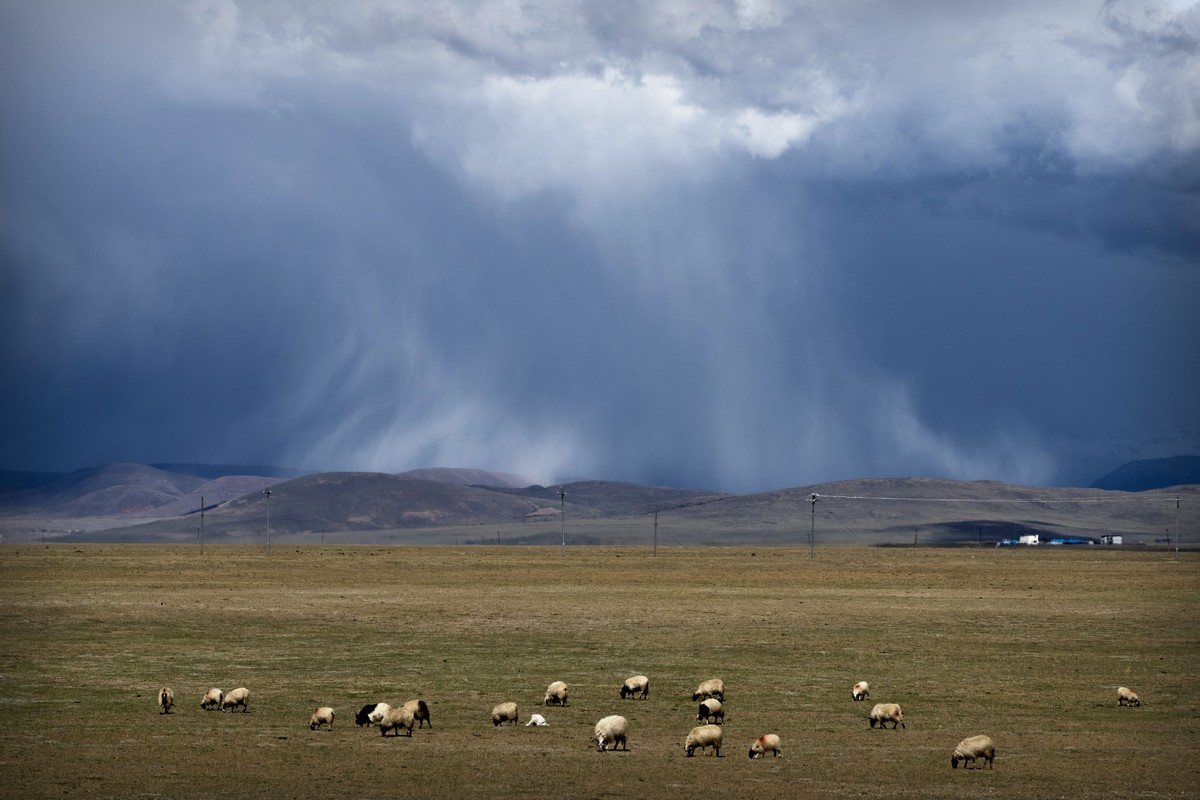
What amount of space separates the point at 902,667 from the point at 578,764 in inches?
689

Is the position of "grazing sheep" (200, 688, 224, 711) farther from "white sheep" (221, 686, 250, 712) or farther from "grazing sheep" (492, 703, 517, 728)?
"grazing sheep" (492, 703, 517, 728)

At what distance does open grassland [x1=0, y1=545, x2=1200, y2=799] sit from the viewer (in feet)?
73.3

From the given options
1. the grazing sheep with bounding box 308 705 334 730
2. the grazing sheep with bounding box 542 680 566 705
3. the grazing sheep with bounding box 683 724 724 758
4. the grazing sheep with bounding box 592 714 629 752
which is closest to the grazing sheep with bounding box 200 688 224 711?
the grazing sheep with bounding box 308 705 334 730

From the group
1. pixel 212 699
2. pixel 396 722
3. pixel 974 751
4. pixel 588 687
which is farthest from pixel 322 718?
pixel 974 751

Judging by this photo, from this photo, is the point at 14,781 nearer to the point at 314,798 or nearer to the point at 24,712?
the point at 314,798

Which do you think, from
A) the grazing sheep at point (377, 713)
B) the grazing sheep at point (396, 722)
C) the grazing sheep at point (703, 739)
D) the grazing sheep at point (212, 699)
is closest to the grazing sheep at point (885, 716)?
the grazing sheep at point (703, 739)

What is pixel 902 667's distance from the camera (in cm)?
3859

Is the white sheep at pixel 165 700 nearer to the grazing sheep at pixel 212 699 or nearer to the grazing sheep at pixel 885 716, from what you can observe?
the grazing sheep at pixel 212 699

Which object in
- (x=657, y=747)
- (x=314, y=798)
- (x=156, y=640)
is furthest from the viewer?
(x=156, y=640)

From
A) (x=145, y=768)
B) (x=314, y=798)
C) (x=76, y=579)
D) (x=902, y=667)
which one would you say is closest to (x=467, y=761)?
(x=314, y=798)

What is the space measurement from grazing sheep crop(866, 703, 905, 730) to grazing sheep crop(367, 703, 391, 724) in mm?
9868

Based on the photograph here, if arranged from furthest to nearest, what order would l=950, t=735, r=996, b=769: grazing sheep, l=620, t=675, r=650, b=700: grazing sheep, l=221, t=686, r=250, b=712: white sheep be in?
1. l=620, t=675, r=650, b=700: grazing sheep
2. l=221, t=686, r=250, b=712: white sheep
3. l=950, t=735, r=996, b=769: grazing sheep

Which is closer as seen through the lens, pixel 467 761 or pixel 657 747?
pixel 467 761

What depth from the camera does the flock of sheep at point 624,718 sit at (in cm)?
2419
